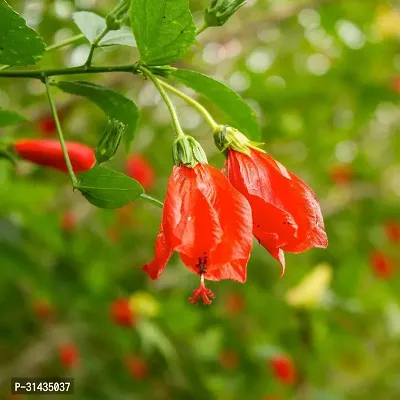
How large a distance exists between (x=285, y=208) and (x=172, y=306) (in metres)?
1.38

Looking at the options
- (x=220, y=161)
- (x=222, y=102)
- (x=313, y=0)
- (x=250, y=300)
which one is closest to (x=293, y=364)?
(x=250, y=300)

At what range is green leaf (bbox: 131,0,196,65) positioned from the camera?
1.75 ft

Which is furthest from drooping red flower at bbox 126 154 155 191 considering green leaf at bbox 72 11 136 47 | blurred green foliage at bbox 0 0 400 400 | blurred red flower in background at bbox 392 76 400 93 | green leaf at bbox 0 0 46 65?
green leaf at bbox 0 0 46 65

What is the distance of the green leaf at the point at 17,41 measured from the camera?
54cm

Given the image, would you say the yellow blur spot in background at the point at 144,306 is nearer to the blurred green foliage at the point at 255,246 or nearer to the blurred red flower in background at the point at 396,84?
the blurred green foliage at the point at 255,246

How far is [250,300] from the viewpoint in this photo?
223cm

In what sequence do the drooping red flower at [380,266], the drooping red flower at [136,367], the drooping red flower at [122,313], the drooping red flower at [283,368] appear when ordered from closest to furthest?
the drooping red flower at [122,313], the drooping red flower at [283,368], the drooping red flower at [136,367], the drooping red flower at [380,266]

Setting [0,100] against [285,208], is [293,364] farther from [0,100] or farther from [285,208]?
[285,208]

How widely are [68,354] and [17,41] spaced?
173 centimetres

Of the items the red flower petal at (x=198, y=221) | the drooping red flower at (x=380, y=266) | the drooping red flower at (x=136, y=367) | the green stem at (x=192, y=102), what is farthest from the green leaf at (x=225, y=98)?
the drooping red flower at (x=380, y=266)

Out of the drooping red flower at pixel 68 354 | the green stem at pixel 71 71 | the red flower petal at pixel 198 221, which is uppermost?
the green stem at pixel 71 71

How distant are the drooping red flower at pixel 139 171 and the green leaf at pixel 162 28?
1345 millimetres

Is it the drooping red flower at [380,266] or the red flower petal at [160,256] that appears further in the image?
the drooping red flower at [380,266]

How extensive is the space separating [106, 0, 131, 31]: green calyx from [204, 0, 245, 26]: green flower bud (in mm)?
81
